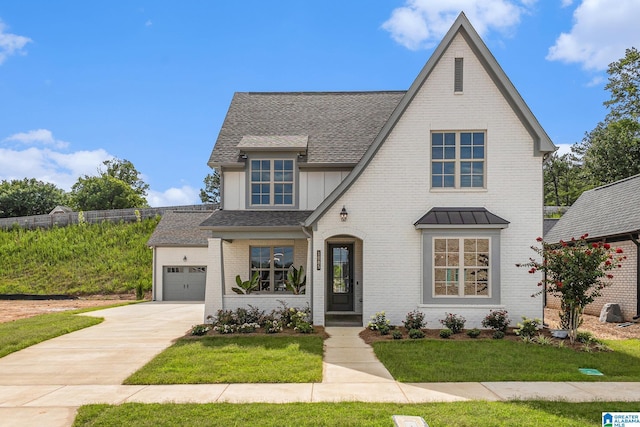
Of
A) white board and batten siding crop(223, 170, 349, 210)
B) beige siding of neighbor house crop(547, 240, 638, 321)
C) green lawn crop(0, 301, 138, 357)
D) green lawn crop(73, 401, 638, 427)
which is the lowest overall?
green lawn crop(0, 301, 138, 357)

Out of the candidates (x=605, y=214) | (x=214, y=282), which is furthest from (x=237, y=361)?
(x=605, y=214)

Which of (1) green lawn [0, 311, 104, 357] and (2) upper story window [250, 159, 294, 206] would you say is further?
(2) upper story window [250, 159, 294, 206]

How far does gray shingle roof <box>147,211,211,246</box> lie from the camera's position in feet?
85.1

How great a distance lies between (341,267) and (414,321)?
3.61 meters

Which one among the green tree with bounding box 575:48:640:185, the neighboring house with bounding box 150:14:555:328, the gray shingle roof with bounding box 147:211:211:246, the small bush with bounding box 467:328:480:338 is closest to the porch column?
the neighboring house with bounding box 150:14:555:328

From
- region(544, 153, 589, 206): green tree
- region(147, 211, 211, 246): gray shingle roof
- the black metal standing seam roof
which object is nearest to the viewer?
the black metal standing seam roof

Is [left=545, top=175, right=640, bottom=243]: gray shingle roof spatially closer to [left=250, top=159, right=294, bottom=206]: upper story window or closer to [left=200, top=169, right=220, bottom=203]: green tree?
[left=250, top=159, right=294, bottom=206]: upper story window

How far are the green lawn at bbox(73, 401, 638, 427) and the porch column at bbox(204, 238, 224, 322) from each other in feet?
24.5

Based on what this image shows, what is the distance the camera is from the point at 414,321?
13031 millimetres

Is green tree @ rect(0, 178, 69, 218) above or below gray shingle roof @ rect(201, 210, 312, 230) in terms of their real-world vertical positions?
above

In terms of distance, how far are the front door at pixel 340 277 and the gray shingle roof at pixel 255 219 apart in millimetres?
1683

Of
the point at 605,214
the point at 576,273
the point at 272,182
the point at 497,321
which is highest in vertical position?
the point at 272,182

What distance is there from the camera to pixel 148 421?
20.8 feet

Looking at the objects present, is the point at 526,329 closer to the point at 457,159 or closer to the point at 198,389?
the point at 457,159
